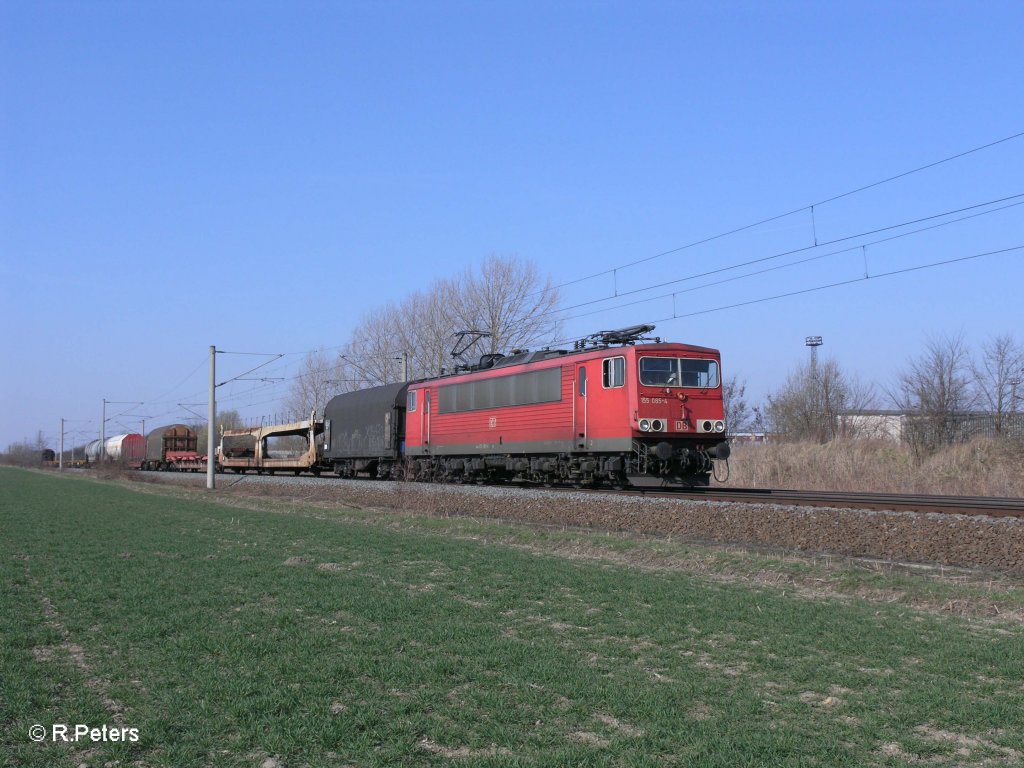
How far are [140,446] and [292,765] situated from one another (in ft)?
250

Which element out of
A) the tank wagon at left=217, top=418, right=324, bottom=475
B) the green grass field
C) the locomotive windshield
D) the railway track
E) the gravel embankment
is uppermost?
the locomotive windshield

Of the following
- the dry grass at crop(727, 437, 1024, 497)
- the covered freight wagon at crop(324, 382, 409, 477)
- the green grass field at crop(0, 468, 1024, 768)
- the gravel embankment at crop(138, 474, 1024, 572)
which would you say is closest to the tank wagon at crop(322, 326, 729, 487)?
the gravel embankment at crop(138, 474, 1024, 572)

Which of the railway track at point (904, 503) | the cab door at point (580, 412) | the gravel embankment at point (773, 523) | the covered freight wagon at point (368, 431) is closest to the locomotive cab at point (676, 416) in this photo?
the railway track at point (904, 503)

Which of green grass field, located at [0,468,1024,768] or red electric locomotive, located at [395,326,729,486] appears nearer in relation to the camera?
green grass field, located at [0,468,1024,768]

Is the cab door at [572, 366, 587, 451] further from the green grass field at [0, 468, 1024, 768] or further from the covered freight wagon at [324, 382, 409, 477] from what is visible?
the covered freight wagon at [324, 382, 409, 477]

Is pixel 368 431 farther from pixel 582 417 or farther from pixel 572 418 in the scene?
pixel 582 417

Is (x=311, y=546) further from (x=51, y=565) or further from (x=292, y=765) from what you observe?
(x=292, y=765)

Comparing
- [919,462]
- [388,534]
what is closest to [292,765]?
[388,534]

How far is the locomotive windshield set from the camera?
21469mm

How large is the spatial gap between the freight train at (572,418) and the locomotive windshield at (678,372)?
0.03 meters

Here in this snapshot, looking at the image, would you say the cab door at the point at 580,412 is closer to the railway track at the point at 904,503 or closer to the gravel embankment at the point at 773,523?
the gravel embankment at the point at 773,523

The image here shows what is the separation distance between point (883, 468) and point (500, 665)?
81.2ft

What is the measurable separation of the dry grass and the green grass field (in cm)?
1513

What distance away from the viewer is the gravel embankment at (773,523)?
1223cm
